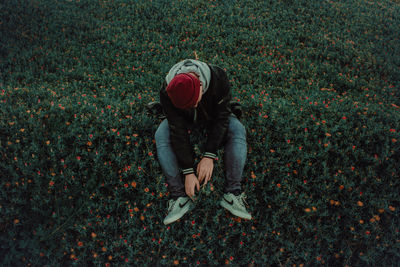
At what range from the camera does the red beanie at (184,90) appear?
2.36 meters

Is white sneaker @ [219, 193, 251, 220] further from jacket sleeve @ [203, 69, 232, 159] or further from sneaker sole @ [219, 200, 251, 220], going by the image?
jacket sleeve @ [203, 69, 232, 159]

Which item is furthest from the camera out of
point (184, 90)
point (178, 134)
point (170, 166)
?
point (170, 166)

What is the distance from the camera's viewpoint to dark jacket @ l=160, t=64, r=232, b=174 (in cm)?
286

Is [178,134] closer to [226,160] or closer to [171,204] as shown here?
[226,160]

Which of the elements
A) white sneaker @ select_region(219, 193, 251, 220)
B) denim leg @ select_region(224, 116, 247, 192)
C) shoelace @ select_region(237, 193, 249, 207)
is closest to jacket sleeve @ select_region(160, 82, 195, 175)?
denim leg @ select_region(224, 116, 247, 192)

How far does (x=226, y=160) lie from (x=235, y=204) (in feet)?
1.85

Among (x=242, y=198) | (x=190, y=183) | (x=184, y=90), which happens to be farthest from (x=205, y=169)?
(x=184, y=90)

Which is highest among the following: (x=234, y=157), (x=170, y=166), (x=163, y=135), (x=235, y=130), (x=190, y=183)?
(x=235, y=130)

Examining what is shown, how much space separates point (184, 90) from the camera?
7.75 ft

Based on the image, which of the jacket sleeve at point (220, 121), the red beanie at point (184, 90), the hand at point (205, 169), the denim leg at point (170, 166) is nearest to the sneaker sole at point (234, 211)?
the hand at point (205, 169)

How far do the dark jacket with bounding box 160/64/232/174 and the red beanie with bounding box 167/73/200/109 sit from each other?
1.36ft

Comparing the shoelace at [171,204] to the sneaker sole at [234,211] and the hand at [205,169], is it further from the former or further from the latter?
the sneaker sole at [234,211]

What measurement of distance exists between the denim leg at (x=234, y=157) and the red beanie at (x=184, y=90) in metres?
0.89

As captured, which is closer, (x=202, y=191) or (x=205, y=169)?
(x=205, y=169)
